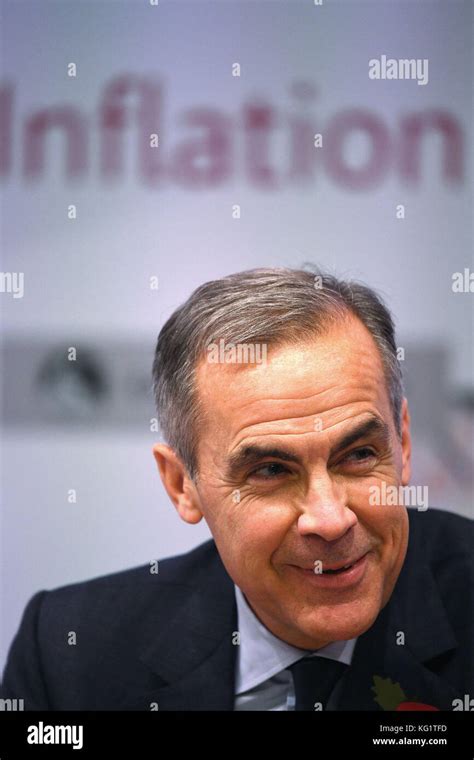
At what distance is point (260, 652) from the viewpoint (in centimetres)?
220

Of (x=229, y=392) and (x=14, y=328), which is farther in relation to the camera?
(x=14, y=328)

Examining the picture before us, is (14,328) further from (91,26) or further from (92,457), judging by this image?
(91,26)

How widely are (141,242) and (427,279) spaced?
0.85 meters

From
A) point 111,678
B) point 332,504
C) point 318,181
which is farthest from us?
point 318,181

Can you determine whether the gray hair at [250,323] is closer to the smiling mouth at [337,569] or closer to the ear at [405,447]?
the ear at [405,447]

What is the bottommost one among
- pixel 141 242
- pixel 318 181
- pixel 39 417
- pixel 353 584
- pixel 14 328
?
pixel 353 584

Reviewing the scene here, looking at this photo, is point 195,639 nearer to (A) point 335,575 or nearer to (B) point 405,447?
(A) point 335,575

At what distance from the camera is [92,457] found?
246cm

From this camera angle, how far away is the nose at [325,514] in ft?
6.39

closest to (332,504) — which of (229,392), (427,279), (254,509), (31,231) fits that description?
(254,509)

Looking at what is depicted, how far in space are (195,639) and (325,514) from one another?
59cm

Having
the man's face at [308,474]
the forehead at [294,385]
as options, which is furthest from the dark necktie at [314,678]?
Answer: the forehead at [294,385]

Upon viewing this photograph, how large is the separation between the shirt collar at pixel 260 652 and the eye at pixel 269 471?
40 centimetres

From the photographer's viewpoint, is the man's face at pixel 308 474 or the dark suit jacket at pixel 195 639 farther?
the dark suit jacket at pixel 195 639
